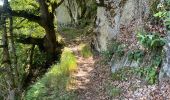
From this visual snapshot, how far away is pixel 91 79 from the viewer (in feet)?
38.7

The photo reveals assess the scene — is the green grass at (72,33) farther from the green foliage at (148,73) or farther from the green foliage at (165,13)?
the green foliage at (165,13)

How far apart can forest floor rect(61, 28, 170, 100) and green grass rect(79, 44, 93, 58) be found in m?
0.70

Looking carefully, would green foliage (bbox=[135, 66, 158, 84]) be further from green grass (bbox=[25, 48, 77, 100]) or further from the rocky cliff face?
green grass (bbox=[25, 48, 77, 100])

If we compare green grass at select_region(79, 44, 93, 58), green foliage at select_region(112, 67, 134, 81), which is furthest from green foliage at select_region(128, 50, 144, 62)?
green grass at select_region(79, 44, 93, 58)

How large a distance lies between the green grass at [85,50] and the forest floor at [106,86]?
2.29ft

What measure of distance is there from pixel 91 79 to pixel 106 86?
1578 mm

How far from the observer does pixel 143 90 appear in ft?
27.5

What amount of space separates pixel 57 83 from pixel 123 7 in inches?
180

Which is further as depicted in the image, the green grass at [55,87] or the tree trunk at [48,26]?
the tree trunk at [48,26]

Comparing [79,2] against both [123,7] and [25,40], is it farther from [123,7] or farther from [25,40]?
[123,7]

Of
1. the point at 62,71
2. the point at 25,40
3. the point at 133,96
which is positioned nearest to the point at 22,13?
the point at 25,40

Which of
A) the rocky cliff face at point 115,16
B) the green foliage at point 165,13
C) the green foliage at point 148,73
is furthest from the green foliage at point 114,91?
the rocky cliff face at point 115,16

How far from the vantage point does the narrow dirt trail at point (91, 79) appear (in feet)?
33.2

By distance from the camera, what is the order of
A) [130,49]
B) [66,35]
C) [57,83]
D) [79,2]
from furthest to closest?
[79,2] < [66,35] < [57,83] < [130,49]
